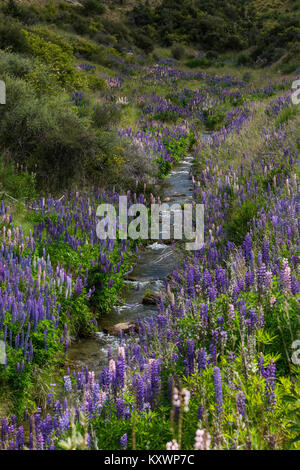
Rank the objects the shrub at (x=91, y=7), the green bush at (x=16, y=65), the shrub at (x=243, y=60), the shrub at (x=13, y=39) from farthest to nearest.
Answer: the shrub at (x=91, y=7)
the shrub at (x=243, y=60)
the shrub at (x=13, y=39)
the green bush at (x=16, y=65)

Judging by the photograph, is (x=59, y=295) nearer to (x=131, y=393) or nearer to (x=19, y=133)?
(x=131, y=393)

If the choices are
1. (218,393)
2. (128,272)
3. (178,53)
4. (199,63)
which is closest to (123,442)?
(218,393)

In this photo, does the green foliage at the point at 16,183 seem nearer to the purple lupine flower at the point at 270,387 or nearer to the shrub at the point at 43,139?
the shrub at the point at 43,139

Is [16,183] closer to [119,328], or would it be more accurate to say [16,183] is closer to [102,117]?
[119,328]

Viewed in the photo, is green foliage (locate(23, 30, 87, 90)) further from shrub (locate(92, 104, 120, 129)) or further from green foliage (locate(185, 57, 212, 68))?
green foliage (locate(185, 57, 212, 68))

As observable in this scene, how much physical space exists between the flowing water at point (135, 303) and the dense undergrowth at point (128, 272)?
16 centimetres

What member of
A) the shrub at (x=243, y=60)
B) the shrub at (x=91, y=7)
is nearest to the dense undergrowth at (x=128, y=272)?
the shrub at (x=243, y=60)

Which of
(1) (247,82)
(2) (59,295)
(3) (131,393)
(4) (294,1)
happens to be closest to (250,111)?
(1) (247,82)

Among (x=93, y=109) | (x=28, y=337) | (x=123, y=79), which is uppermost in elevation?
(x=123, y=79)

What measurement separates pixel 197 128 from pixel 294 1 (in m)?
35.3

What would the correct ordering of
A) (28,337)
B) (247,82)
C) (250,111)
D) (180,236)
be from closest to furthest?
1. (28,337)
2. (180,236)
3. (250,111)
4. (247,82)

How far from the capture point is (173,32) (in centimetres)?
3881

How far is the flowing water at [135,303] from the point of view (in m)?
4.70

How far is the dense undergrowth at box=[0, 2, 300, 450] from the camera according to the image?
2.65m
